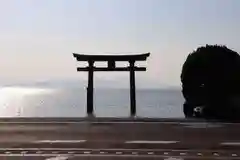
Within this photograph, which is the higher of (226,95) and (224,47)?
(224,47)

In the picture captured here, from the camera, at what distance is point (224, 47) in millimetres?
26219

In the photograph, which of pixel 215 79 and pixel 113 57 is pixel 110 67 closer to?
pixel 113 57

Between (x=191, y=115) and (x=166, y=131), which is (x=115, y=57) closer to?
(x=191, y=115)

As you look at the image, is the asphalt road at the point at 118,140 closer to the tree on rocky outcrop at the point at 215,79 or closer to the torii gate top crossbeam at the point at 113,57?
the tree on rocky outcrop at the point at 215,79

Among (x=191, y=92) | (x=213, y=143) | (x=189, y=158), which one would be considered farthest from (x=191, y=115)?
(x=189, y=158)

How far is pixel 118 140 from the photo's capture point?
16.4 metres

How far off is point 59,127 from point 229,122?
6.87 metres

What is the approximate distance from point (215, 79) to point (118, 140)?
10867mm

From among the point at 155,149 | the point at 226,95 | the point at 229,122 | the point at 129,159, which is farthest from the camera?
the point at 226,95

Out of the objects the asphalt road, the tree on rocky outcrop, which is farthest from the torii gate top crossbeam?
the asphalt road

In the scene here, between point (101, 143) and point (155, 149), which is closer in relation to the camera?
point (155, 149)

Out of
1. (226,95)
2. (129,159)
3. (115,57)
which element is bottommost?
(129,159)

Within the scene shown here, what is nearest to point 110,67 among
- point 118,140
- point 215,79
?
point 215,79

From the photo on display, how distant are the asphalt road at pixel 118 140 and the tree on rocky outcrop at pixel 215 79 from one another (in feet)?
13.6
